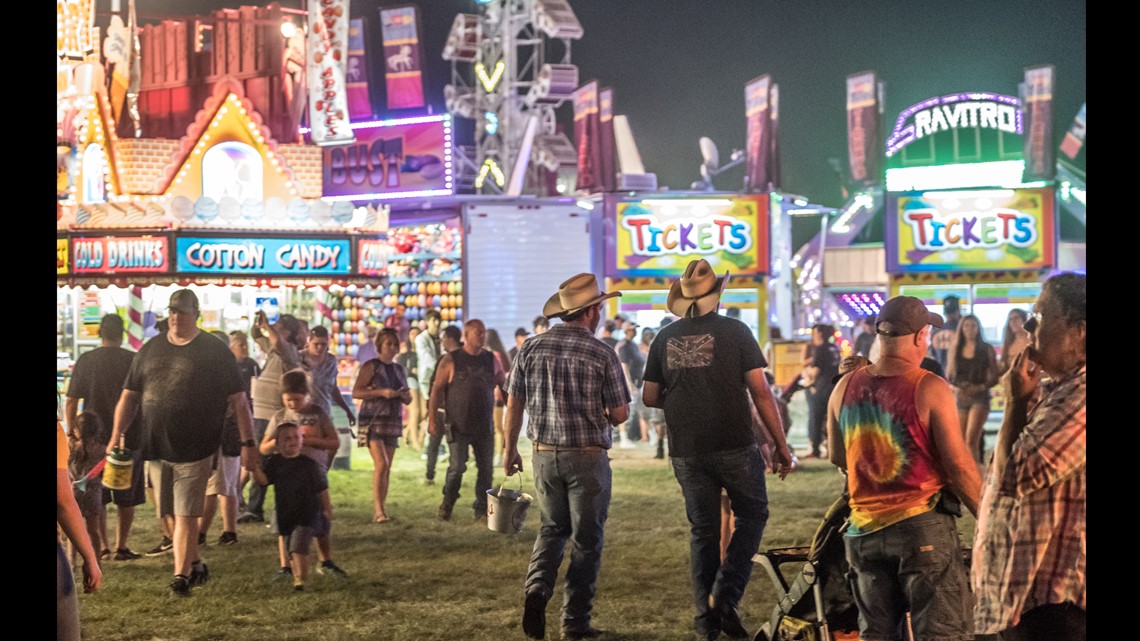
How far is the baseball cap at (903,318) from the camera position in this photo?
17.0 feet

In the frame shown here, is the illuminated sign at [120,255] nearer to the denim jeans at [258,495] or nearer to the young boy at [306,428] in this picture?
the denim jeans at [258,495]

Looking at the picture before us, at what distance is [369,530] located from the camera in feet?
38.3

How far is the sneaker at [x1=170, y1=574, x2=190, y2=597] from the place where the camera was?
8.74m

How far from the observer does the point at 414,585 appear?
9.15m

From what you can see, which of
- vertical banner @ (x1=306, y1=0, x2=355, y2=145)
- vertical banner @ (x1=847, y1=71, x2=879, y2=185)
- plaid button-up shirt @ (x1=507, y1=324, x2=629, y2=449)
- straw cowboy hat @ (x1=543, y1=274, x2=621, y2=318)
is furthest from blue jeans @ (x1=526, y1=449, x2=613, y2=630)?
vertical banner @ (x1=847, y1=71, x2=879, y2=185)

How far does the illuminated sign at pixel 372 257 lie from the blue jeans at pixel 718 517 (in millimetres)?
13019

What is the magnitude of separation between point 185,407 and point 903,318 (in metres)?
5.14

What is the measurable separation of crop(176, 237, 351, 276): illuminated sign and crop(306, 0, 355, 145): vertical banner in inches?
128

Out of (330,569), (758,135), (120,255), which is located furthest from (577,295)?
(758,135)

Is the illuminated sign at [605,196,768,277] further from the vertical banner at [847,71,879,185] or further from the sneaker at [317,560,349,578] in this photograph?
the sneaker at [317,560,349,578]

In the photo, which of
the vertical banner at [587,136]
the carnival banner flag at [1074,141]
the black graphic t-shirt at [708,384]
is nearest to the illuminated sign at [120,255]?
the vertical banner at [587,136]

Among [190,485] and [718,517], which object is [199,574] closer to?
[190,485]
